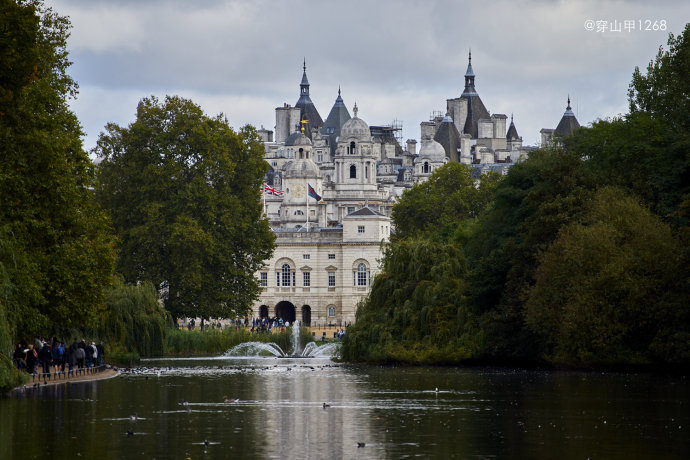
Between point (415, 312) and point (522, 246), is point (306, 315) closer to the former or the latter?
point (415, 312)

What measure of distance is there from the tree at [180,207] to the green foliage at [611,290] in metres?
24.0

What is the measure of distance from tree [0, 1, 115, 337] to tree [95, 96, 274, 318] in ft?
75.8

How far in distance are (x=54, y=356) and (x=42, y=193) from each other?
6179mm

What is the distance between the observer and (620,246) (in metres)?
38.5

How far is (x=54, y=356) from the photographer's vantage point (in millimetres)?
37406

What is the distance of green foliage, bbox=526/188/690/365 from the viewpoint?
120 feet

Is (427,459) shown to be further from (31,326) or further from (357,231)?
(357,231)

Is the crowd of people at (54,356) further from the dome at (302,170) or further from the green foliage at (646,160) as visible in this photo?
the dome at (302,170)

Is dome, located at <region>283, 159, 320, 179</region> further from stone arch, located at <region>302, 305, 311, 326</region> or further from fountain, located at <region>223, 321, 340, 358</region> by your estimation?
fountain, located at <region>223, 321, 340, 358</region>

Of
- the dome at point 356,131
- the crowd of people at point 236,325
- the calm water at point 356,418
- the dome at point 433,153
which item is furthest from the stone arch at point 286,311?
the calm water at point 356,418

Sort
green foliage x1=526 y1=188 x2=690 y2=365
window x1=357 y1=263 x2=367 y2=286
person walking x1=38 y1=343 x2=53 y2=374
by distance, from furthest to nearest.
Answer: window x1=357 y1=263 x2=367 y2=286, green foliage x1=526 y1=188 x2=690 y2=365, person walking x1=38 y1=343 x2=53 y2=374

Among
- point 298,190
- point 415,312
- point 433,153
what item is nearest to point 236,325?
point 415,312

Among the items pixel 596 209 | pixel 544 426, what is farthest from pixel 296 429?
pixel 596 209

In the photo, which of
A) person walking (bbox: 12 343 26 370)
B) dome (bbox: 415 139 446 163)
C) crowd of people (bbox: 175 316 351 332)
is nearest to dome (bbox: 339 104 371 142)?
dome (bbox: 415 139 446 163)
